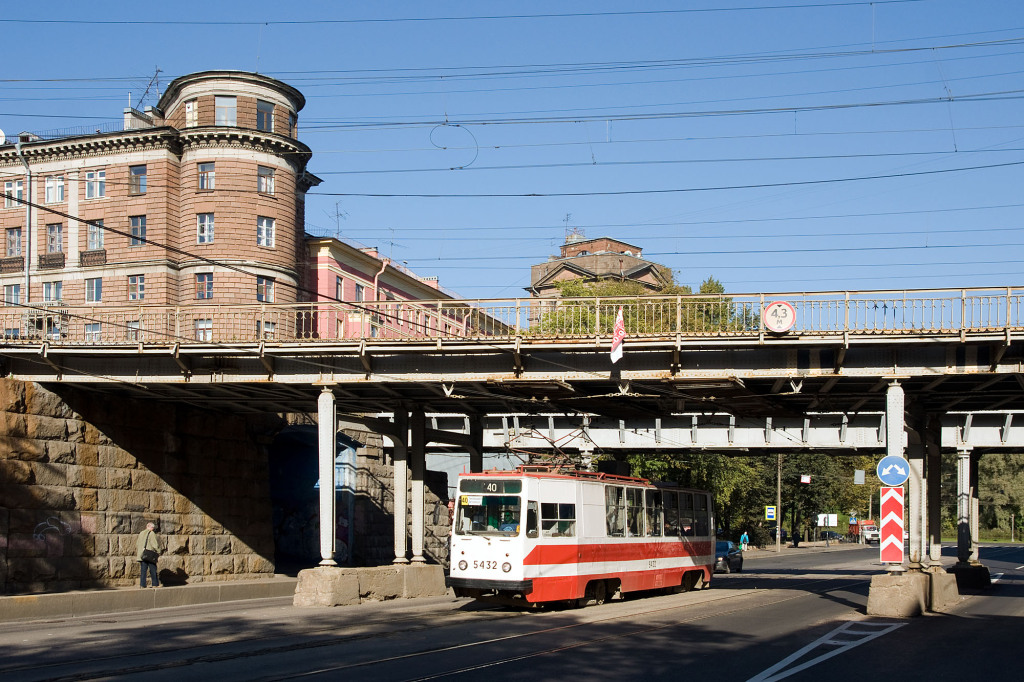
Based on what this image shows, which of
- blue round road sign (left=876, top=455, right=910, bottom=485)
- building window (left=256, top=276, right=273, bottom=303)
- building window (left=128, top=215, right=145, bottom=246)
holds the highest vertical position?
building window (left=128, top=215, right=145, bottom=246)

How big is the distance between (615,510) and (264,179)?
3205cm

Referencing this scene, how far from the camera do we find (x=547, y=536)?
2136cm

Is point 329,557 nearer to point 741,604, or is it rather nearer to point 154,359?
point 154,359

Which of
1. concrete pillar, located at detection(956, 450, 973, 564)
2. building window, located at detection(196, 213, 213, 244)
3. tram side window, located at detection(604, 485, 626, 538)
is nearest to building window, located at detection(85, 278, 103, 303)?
building window, located at detection(196, 213, 213, 244)

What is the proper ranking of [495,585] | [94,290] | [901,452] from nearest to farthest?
[495,585]
[901,452]
[94,290]

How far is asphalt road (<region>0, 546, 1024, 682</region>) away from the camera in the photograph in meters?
12.8

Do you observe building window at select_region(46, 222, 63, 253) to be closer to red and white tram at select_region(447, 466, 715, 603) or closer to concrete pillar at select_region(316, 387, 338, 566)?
concrete pillar at select_region(316, 387, 338, 566)

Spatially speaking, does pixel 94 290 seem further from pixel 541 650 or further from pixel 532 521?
pixel 541 650

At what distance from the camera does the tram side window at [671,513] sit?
26984 millimetres

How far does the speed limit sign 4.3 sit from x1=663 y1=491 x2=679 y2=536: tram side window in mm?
5767

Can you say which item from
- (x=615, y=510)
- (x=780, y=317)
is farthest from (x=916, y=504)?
(x=615, y=510)

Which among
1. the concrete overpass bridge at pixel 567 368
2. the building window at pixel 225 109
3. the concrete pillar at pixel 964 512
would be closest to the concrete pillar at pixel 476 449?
the concrete overpass bridge at pixel 567 368

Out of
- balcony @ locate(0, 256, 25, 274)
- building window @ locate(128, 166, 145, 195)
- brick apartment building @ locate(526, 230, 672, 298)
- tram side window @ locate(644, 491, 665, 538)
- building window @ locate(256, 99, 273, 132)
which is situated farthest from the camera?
brick apartment building @ locate(526, 230, 672, 298)

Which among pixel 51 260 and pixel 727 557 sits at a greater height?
pixel 51 260
